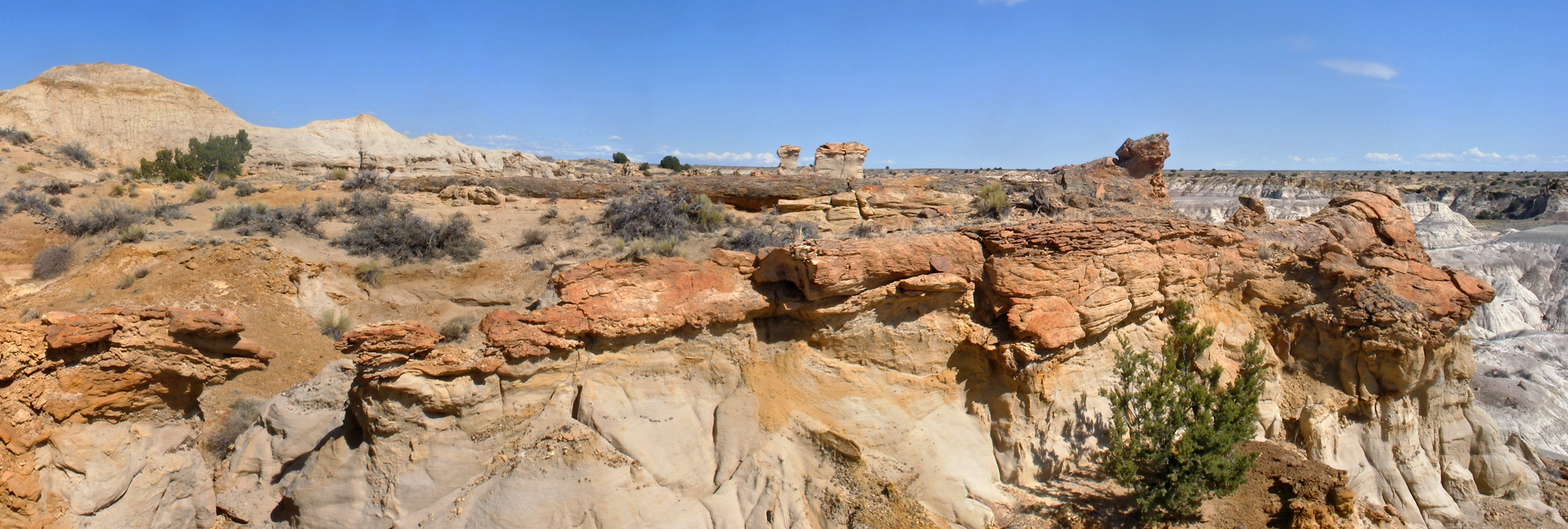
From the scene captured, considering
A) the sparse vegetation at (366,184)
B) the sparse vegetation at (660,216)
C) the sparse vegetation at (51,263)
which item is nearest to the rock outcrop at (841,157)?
the sparse vegetation at (660,216)

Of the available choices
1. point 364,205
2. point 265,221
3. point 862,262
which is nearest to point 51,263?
point 265,221

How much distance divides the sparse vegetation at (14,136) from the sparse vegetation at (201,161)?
3.16 metres

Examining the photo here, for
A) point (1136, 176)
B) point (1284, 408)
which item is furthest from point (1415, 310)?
point (1136, 176)

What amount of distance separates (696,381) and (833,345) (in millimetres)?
1529

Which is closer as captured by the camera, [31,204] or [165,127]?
[31,204]

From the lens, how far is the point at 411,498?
6.00 meters

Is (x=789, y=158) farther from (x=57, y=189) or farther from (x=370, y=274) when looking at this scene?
(x=57, y=189)

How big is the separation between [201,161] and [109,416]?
921 inches

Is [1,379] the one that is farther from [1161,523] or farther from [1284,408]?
[1284,408]

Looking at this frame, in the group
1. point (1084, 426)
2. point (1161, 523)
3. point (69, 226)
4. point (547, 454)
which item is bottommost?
point (1161, 523)

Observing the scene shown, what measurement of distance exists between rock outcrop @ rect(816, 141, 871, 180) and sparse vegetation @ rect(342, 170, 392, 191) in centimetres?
1106

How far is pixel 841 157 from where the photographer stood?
19.5 meters

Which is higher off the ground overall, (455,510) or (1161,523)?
(455,510)

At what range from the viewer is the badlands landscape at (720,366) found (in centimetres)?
620
